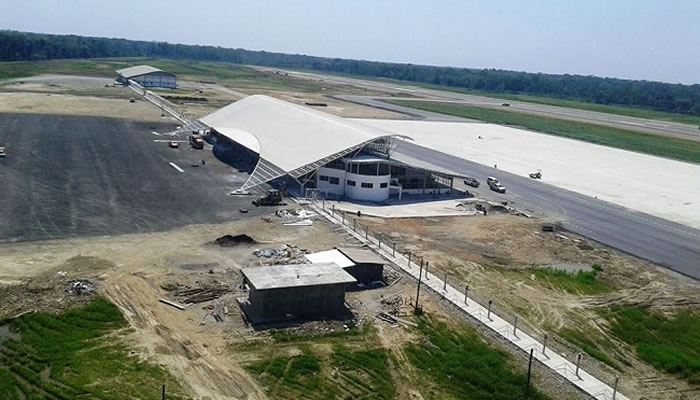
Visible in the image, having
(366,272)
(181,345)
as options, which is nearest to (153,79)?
(366,272)

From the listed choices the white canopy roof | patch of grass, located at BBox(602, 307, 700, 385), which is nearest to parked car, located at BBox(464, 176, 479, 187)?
the white canopy roof

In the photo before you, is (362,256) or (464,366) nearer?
(464,366)

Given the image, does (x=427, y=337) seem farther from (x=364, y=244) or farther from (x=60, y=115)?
(x=60, y=115)

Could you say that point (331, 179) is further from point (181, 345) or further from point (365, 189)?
point (181, 345)

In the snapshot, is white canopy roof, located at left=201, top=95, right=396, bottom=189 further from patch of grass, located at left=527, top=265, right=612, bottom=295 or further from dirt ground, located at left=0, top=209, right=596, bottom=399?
patch of grass, located at left=527, top=265, right=612, bottom=295

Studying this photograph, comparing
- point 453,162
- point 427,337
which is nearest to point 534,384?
point 427,337

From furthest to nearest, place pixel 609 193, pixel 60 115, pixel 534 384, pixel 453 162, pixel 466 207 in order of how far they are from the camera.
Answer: pixel 60 115, pixel 453 162, pixel 609 193, pixel 466 207, pixel 534 384
